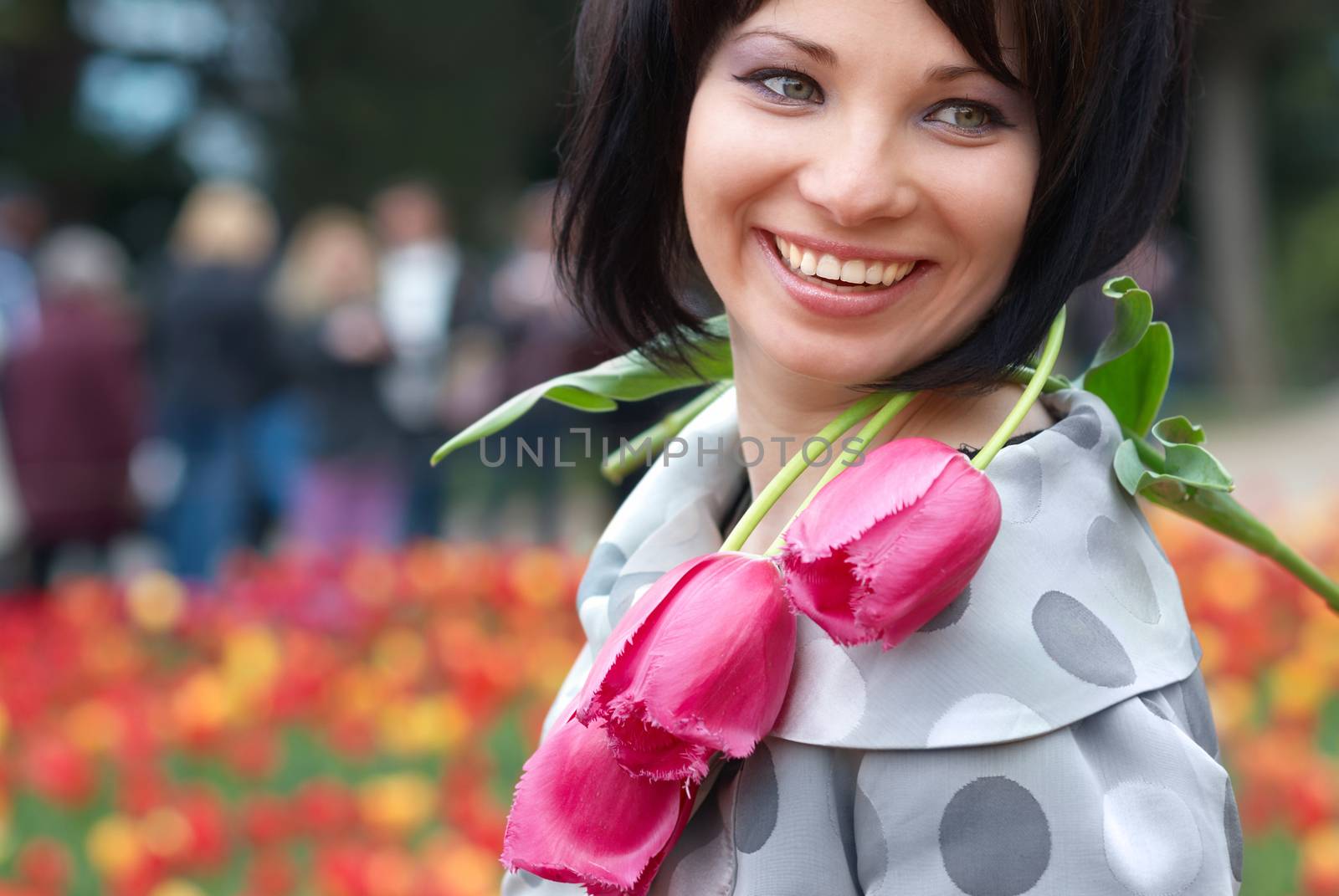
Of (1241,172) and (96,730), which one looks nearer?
(96,730)

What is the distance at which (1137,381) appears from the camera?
1.24 meters

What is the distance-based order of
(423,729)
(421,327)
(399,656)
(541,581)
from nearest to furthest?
(423,729) → (399,656) → (541,581) → (421,327)

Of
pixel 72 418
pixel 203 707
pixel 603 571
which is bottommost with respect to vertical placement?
pixel 72 418

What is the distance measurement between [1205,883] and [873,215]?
0.48 m

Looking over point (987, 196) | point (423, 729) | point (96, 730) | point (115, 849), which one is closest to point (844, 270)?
point (987, 196)

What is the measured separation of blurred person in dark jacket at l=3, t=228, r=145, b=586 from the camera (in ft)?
18.8

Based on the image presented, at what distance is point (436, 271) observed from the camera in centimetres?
634


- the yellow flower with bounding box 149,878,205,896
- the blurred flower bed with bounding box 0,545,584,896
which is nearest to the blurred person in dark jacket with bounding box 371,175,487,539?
the blurred flower bed with bounding box 0,545,584,896

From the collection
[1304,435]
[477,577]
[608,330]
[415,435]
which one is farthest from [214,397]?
[1304,435]

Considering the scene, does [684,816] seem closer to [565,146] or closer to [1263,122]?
[565,146]

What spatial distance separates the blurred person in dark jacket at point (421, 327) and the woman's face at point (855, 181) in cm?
494

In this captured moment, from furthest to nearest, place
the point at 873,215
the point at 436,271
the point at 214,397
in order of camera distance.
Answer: the point at 436,271 < the point at 214,397 < the point at 873,215

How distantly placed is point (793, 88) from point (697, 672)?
1.40ft

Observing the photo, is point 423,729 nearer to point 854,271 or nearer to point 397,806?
point 397,806
